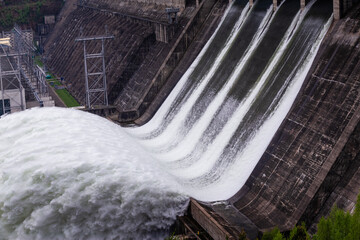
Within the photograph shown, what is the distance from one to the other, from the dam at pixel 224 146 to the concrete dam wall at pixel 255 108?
56mm

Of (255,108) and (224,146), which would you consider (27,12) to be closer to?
(224,146)

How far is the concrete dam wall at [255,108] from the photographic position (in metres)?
17.4

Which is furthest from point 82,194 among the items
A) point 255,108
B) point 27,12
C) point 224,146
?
point 27,12

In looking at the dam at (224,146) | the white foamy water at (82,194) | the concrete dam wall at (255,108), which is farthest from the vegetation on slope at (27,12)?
the white foamy water at (82,194)

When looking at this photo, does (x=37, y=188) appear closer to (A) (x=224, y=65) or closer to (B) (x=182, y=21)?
(A) (x=224, y=65)

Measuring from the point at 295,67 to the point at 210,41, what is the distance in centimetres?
938

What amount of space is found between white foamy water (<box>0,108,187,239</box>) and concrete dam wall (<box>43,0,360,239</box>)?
145 centimetres

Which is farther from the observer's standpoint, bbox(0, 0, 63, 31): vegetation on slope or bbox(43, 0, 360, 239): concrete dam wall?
bbox(0, 0, 63, 31): vegetation on slope

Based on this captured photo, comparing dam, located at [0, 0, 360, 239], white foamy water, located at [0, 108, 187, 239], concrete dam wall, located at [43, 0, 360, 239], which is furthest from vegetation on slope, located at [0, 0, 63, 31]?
white foamy water, located at [0, 108, 187, 239]

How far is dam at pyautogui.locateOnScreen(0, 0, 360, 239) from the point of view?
56.3 ft

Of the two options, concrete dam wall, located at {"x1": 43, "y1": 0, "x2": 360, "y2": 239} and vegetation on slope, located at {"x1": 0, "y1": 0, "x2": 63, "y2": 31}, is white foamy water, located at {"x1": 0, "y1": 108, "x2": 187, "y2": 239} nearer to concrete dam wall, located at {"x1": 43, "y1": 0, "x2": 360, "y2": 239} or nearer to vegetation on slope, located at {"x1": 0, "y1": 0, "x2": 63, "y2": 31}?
concrete dam wall, located at {"x1": 43, "y1": 0, "x2": 360, "y2": 239}

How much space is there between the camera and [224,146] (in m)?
22.4

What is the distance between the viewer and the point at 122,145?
22.1 m

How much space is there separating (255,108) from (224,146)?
77.5 inches
